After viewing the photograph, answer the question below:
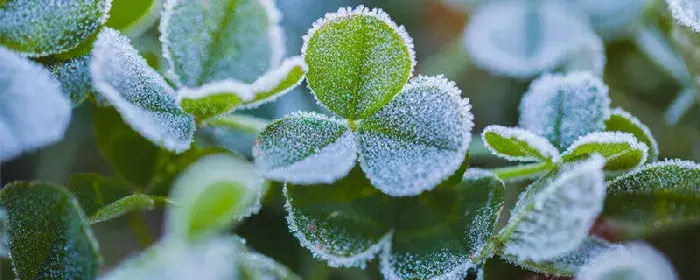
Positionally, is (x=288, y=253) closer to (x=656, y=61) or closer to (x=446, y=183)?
(x=446, y=183)

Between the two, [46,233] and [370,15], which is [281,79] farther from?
[46,233]


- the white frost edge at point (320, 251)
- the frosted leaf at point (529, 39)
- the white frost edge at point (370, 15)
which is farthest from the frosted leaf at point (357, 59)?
the frosted leaf at point (529, 39)

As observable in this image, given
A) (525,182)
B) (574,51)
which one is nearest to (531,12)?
(574,51)

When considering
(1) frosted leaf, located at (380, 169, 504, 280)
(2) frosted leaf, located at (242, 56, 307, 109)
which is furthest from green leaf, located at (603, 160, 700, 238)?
(2) frosted leaf, located at (242, 56, 307, 109)

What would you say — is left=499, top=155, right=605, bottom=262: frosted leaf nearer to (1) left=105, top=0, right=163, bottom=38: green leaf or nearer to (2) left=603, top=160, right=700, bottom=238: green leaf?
(2) left=603, top=160, right=700, bottom=238: green leaf

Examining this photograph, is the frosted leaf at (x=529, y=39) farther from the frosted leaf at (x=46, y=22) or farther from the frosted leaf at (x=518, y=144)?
the frosted leaf at (x=46, y=22)

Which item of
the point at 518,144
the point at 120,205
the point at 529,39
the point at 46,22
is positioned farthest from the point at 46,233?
the point at 529,39
